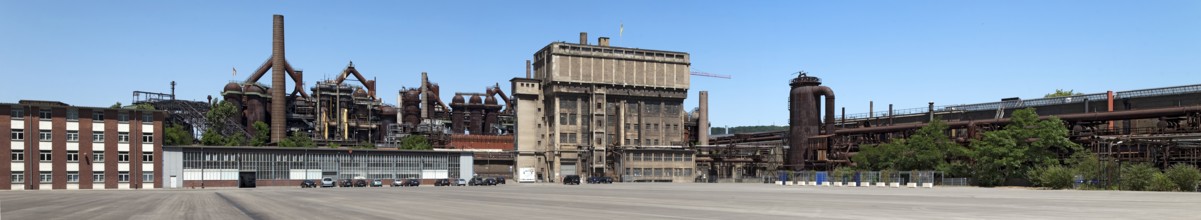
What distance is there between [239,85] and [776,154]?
9017 cm

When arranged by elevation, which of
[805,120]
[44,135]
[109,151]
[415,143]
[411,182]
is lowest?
[411,182]

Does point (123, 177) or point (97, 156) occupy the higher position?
point (97, 156)

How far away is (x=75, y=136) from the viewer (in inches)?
3469

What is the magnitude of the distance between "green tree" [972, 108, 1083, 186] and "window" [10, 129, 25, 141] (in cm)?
8961

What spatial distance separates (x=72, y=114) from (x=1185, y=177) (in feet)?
310

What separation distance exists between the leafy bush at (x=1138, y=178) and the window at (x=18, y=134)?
9456 centimetres

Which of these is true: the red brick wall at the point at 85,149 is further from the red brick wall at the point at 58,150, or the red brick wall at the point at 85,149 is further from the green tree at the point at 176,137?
the green tree at the point at 176,137

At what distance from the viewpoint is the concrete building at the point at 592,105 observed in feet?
435

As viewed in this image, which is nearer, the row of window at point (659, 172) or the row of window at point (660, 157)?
the row of window at point (659, 172)

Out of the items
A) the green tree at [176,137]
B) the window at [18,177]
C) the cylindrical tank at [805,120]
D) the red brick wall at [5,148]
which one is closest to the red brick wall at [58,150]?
the window at [18,177]

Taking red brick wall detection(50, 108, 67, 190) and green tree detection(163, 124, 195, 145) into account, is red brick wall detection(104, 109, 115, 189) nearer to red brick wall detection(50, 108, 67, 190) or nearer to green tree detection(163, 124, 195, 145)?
red brick wall detection(50, 108, 67, 190)

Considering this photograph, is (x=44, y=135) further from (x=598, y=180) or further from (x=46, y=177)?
(x=598, y=180)

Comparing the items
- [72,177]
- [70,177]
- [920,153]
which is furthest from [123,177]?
[920,153]

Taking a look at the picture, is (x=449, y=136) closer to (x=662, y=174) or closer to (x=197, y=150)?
(x=662, y=174)
